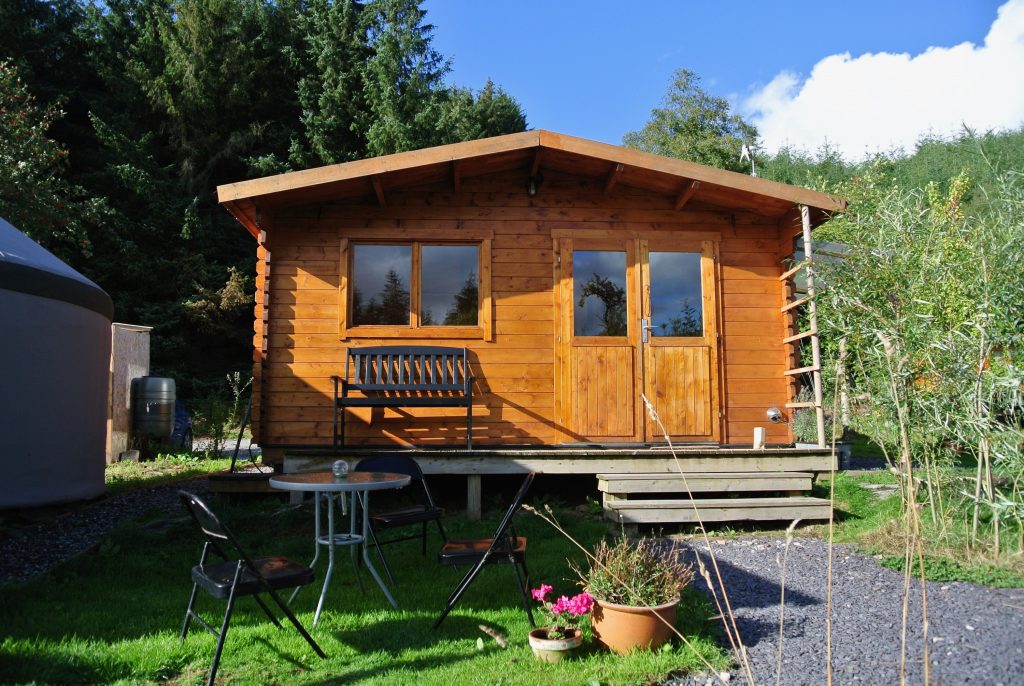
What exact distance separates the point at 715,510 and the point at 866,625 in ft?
6.76

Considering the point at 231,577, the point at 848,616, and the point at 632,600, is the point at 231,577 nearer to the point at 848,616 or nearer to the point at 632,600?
the point at 632,600

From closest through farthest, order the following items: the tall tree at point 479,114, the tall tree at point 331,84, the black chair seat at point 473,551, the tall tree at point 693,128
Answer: the black chair seat at point 473,551, the tall tree at point 331,84, the tall tree at point 479,114, the tall tree at point 693,128

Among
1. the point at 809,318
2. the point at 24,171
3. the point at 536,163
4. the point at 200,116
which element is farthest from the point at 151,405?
the point at 200,116

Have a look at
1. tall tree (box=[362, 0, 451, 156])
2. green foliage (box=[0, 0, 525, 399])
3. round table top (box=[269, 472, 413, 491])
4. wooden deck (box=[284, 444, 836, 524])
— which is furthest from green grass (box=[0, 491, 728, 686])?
tall tree (box=[362, 0, 451, 156])

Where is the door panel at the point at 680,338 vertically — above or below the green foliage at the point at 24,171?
below

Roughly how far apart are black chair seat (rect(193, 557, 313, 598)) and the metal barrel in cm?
681

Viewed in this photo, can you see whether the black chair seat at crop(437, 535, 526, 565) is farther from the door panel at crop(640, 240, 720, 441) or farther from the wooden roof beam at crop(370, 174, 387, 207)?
the wooden roof beam at crop(370, 174, 387, 207)

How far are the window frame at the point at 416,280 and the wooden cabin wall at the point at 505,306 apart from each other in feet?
0.20

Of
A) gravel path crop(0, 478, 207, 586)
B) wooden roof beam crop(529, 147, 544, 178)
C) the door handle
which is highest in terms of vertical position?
wooden roof beam crop(529, 147, 544, 178)

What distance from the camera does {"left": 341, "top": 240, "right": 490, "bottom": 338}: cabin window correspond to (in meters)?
6.75

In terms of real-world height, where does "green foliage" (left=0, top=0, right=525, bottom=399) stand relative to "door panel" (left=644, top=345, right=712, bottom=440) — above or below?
above

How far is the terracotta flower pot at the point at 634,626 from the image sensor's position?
3.06 meters

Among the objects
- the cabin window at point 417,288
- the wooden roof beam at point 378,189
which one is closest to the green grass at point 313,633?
the cabin window at point 417,288

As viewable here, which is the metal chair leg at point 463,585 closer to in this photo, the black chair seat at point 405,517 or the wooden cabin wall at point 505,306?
the black chair seat at point 405,517
